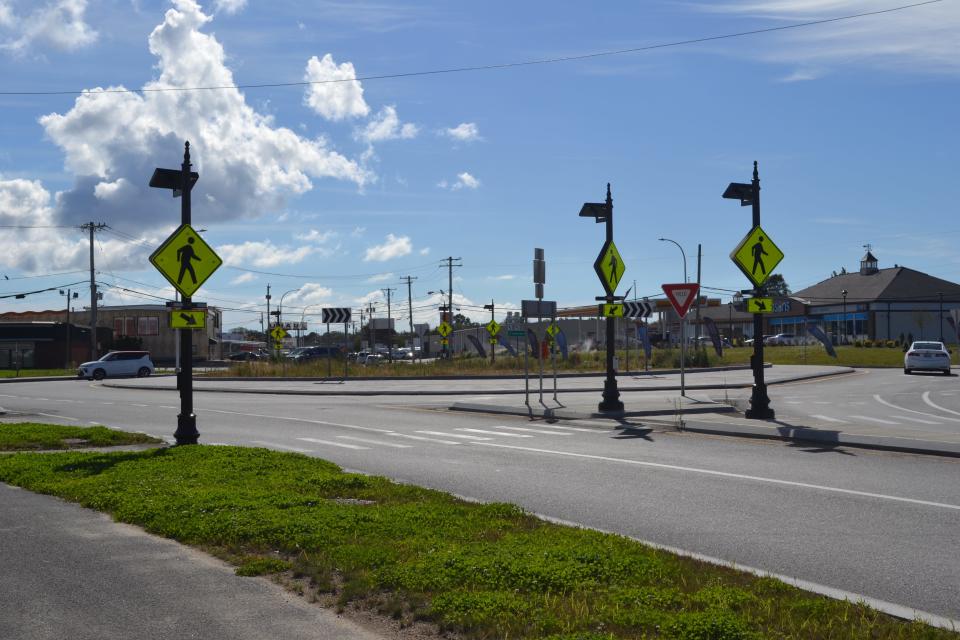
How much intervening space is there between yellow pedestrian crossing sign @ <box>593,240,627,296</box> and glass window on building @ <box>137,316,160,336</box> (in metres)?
87.8

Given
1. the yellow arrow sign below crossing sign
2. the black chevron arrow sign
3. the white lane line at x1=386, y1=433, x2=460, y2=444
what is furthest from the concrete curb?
the black chevron arrow sign

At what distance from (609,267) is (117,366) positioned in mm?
42699

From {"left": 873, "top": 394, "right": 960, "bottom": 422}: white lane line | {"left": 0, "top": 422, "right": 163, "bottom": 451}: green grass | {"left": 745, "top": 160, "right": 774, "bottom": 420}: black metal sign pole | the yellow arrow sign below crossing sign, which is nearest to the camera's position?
the yellow arrow sign below crossing sign

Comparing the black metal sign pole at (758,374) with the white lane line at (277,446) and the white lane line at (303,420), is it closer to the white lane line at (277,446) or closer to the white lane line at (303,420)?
the white lane line at (303,420)

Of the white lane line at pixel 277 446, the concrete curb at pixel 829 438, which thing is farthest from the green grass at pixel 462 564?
the concrete curb at pixel 829 438

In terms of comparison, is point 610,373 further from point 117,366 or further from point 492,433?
point 117,366

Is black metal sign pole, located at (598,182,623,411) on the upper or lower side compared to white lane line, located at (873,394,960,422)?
upper

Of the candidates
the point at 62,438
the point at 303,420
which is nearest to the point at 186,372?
the point at 62,438

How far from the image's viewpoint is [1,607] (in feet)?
19.1

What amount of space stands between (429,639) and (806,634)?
2070 mm

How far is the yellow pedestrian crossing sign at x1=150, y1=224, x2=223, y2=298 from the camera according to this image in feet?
45.2

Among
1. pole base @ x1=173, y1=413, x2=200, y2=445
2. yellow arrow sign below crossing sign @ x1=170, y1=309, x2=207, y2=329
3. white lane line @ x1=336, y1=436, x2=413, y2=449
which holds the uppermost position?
yellow arrow sign below crossing sign @ x1=170, y1=309, x2=207, y2=329

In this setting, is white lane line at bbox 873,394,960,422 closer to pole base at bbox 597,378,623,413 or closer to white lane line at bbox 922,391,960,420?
white lane line at bbox 922,391,960,420

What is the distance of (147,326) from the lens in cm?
10062
